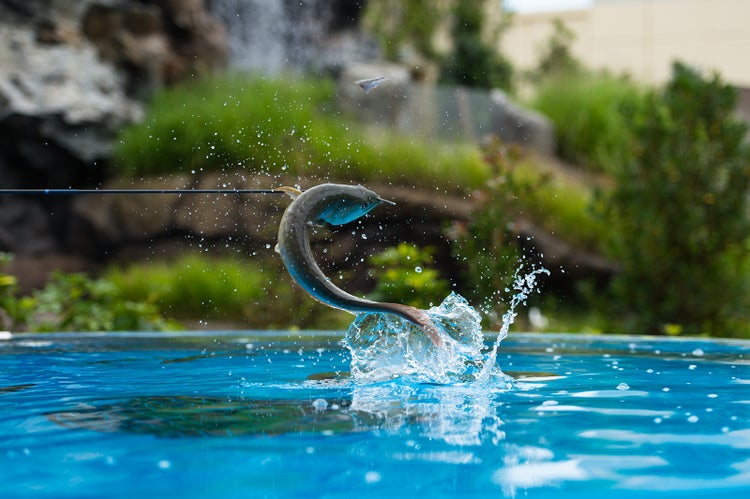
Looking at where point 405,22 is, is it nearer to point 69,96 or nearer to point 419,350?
point 69,96

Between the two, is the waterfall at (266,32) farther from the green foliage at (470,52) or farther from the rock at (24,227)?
the rock at (24,227)

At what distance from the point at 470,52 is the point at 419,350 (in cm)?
1289

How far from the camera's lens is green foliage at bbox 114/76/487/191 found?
958 centimetres

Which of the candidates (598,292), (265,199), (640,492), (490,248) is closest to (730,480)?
(640,492)

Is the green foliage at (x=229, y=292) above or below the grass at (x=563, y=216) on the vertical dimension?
below

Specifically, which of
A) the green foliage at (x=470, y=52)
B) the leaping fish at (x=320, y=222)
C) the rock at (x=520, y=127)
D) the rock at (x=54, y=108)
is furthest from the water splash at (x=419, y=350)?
the green foliage at (x=470, y=52)

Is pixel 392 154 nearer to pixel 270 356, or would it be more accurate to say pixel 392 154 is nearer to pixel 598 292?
pixel 598 292

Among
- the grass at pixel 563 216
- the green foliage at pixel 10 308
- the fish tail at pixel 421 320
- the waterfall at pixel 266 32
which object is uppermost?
the waterfall at pixel 266 32

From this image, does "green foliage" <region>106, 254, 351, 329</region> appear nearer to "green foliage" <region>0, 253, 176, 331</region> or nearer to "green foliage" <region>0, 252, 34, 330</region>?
"green foliage" <region>0, 253, 176, 331</region>

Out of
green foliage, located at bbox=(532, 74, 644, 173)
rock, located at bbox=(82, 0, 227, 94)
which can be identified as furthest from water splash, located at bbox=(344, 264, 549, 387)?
green foliage, located at bbox=(532, 74, 644, 173)

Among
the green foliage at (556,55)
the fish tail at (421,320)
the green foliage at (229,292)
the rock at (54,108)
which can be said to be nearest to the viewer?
the fish tail at (421,320)

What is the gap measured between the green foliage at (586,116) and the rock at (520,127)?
0.36 meters

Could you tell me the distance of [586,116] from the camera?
41.7 feet

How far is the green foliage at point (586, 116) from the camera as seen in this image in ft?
40.3
